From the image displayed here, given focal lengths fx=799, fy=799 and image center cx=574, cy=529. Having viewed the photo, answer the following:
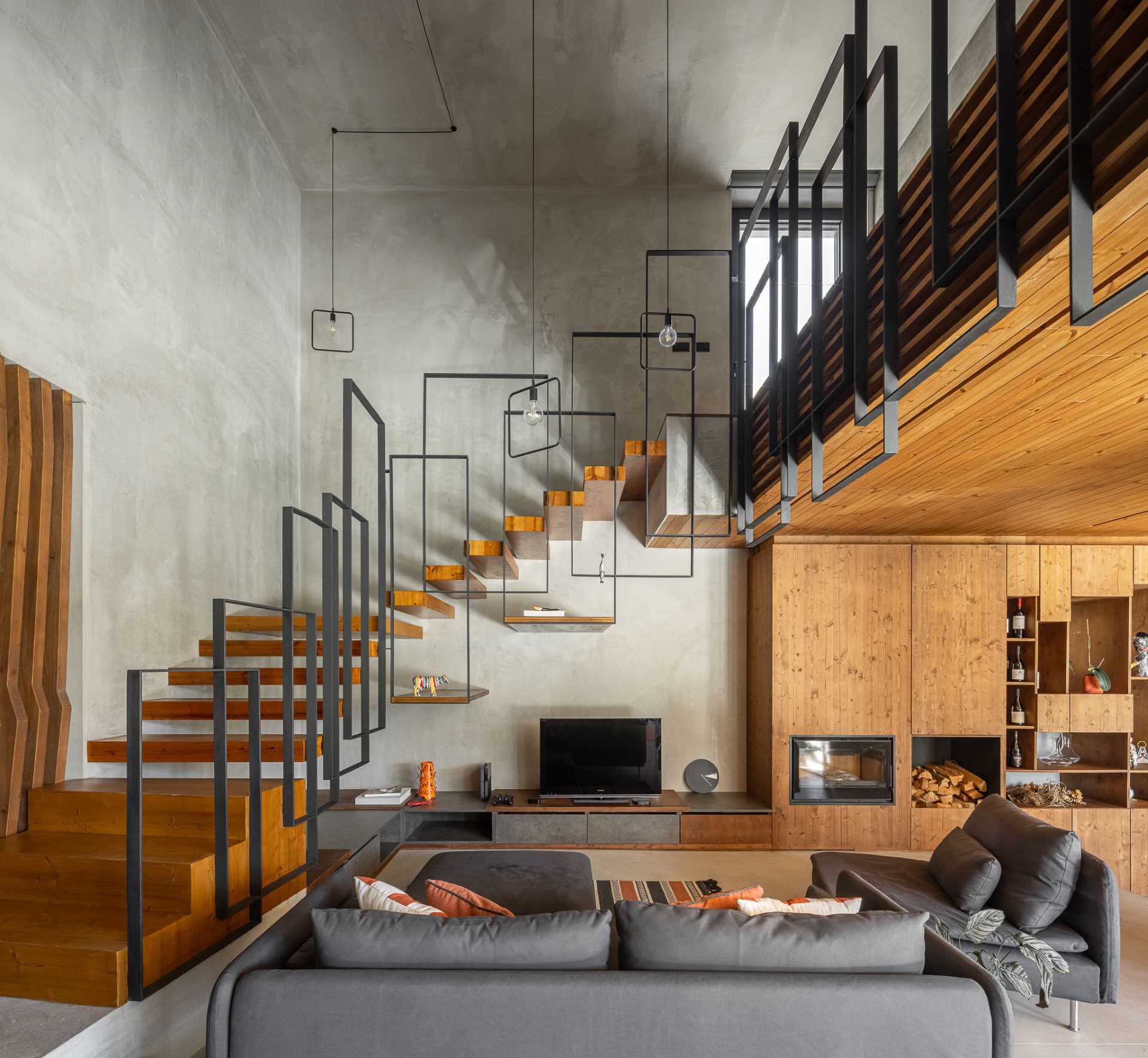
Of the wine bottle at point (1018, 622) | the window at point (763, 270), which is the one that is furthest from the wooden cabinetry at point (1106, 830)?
the window at point (763, 270)

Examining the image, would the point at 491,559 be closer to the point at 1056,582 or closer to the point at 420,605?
the point at 420,605

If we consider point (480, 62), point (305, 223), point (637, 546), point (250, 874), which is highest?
point (480, 62)

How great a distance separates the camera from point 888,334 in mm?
2543

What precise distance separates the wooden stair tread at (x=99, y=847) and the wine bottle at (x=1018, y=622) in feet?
17.5

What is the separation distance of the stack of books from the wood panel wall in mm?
2612

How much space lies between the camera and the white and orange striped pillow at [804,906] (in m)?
2.51

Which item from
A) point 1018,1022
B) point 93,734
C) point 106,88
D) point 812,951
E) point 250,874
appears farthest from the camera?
point 106,88

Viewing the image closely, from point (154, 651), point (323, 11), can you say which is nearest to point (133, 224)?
point (323, 11)

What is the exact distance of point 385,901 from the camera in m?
2.56

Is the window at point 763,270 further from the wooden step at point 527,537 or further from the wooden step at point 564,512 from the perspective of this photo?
the wooden step at point 527,537

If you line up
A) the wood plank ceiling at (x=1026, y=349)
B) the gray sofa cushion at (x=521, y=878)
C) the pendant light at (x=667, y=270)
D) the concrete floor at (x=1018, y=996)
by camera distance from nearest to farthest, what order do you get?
the wood plank ceiling at (x=1026, y=349) → the concrete floor at (x=1018, y=996) → the gray sofa cushion at (x=521, y=878) → the pendant light at (x=667, y=270)

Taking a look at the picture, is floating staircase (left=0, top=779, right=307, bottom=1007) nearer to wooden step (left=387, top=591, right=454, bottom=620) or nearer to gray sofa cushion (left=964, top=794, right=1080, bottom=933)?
wooden step (left=387, top=591, right=454, bottom=620)

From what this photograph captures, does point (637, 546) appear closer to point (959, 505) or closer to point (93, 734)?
point (959, 505)

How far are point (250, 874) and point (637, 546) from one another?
13.3ft
